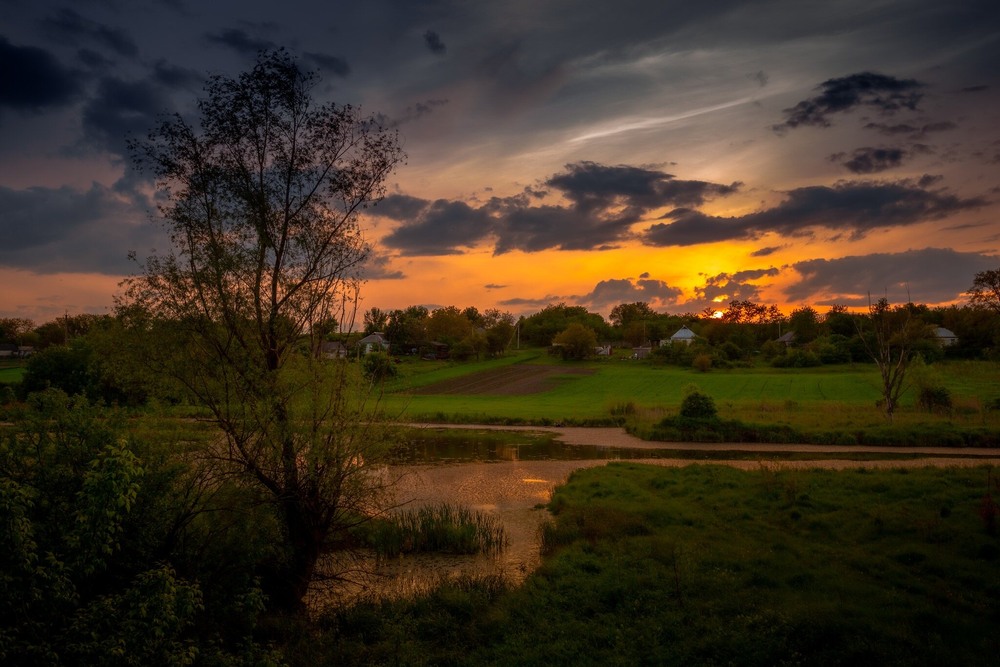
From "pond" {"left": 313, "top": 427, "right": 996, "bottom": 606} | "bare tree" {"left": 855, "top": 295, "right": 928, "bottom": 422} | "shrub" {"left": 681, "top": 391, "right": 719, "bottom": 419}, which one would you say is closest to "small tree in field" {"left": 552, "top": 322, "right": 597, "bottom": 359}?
"bare tree" {"left": 855, "top": 295, "right": 928, "bottom": 422}

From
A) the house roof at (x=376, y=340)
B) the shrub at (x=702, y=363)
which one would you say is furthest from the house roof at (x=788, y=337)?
the house roof at (x=376, y=340)

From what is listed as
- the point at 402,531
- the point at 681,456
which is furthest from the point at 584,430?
the point at 402,531

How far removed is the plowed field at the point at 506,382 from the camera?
74438 millimetres

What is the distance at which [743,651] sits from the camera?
10328 millimetres

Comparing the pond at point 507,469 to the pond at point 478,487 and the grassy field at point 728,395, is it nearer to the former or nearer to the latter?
the pond at point 478,487

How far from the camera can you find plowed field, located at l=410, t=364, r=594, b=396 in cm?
7444

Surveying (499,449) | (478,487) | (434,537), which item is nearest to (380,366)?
(434,537)

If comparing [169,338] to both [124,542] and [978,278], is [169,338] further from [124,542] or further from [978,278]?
[978,278]

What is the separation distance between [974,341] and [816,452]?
297 ft

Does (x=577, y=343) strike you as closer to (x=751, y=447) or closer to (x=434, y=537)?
(x=751, y=447)

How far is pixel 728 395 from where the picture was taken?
62562mm

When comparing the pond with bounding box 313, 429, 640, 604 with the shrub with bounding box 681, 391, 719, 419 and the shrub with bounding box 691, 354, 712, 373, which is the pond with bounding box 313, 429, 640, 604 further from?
the shrub with bounding box 691, 354, 712, 373

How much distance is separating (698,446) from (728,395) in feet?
93.5

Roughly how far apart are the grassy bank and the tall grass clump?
1.89m
